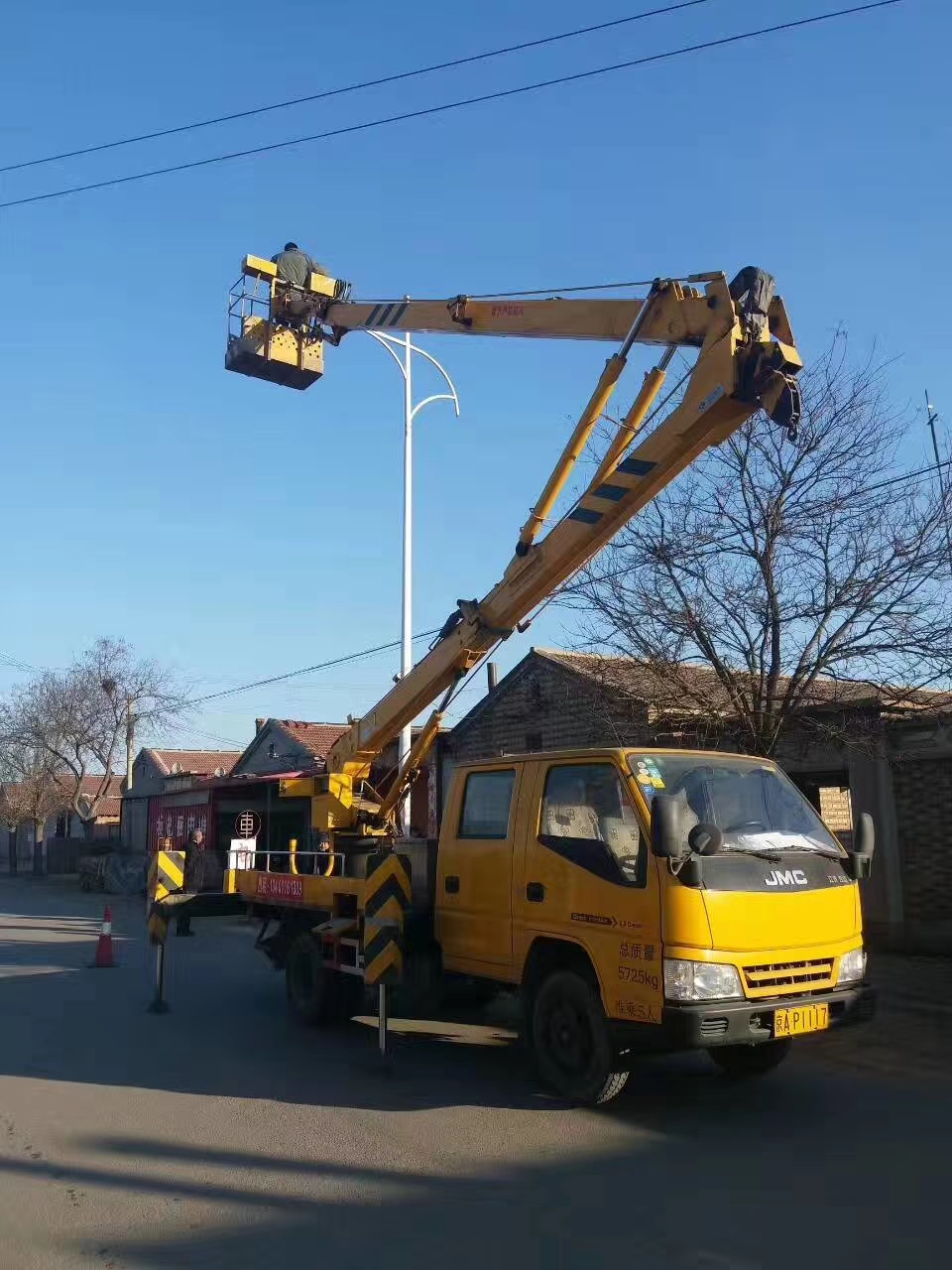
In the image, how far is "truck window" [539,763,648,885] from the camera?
22.1 feet

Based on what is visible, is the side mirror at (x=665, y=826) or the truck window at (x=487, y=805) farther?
the truck window at (x=487, y=805)

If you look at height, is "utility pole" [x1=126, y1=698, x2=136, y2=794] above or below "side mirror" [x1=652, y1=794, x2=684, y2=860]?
above

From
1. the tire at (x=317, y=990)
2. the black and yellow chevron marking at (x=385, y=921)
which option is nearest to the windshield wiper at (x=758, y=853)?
the black and yellow chevron marking at (x=385, y=921)

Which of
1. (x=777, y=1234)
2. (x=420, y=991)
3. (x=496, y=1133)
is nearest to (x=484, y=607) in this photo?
(x=420, y=991)

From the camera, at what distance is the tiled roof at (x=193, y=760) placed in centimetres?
5275

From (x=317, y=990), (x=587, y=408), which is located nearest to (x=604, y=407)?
(x=587, y=408)

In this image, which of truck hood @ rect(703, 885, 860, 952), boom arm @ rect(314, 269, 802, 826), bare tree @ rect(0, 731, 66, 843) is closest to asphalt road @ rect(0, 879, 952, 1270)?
truck hood @ rect(703, 885, 860, 952)

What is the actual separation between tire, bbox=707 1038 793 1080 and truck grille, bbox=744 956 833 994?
45.4 inches

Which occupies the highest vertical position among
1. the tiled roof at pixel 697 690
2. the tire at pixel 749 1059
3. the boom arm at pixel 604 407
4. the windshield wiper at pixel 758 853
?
the boom arm at pixel 604 407

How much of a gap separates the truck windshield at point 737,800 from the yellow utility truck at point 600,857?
0.02 meters

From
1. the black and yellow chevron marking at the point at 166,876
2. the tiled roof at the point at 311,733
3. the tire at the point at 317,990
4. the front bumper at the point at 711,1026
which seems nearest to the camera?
the front bumper at the point at 711,1026

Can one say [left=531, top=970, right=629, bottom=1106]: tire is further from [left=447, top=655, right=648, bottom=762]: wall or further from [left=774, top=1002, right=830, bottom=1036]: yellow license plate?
[left=447, top=655, right=648, bottom=762]: wall

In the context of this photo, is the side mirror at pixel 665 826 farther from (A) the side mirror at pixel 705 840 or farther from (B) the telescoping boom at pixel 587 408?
(B) the telescoping boom at pixel 587 408

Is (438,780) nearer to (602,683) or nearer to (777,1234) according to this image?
(602,683)
